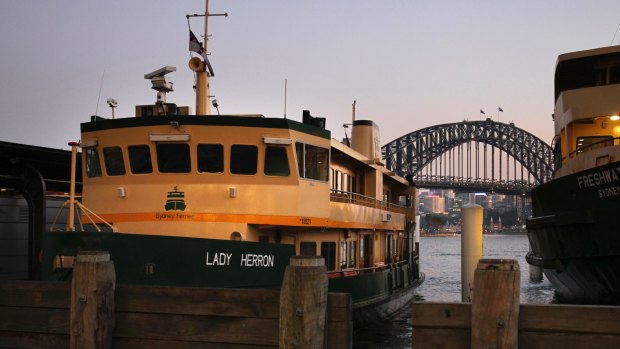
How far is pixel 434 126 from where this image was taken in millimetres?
191750

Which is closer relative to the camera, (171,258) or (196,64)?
(171,258)

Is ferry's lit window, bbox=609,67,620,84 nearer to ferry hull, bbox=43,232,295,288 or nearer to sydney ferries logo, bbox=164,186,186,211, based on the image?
ferry hull, bbox=43,232,295,288

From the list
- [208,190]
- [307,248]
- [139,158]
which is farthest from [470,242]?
[139,158]

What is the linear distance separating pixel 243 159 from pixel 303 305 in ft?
26.0

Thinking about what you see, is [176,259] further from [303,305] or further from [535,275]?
[535,275]

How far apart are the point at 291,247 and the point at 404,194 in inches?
702

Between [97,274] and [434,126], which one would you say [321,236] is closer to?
[97,274]

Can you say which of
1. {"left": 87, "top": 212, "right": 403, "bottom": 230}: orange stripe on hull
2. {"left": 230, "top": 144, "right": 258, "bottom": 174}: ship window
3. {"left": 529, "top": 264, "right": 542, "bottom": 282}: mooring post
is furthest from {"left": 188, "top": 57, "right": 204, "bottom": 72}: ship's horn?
{"left": 529, "top": 264, "right": 542, "bottom": 282}: mooring post

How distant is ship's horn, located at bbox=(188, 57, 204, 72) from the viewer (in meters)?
16.7

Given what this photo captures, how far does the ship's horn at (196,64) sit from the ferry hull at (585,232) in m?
8.51

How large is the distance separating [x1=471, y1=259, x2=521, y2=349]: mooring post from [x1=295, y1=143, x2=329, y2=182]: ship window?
8662mm

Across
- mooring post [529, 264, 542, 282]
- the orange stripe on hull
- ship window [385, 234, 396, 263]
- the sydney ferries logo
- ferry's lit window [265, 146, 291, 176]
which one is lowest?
Result: mooring post [529, 264, 542, 282]

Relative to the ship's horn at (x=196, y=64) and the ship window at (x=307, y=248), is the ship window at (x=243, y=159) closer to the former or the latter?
the ship window at (x=307, y=248)

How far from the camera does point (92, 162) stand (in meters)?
15.5
